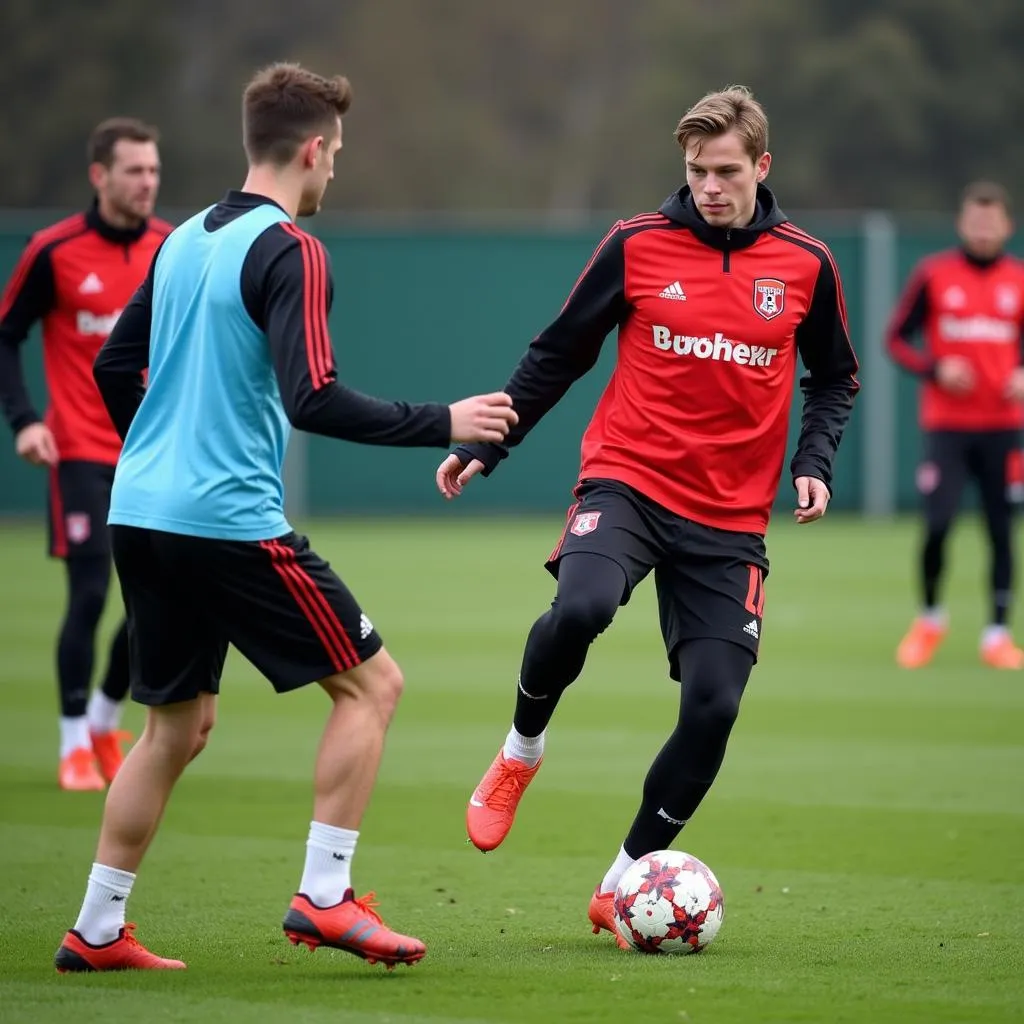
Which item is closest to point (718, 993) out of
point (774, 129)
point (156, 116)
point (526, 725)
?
point (526, 725)

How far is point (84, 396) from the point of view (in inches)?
343

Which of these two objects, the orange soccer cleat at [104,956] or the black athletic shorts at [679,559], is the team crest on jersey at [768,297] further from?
the orange soccer cleat at [104,956]

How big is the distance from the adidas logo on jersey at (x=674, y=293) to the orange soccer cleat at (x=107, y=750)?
3772 millimetres

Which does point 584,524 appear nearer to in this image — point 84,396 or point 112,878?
point 112,878

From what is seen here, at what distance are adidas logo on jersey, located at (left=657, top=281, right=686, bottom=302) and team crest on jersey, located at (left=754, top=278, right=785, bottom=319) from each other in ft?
0.70

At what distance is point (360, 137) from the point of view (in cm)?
5897

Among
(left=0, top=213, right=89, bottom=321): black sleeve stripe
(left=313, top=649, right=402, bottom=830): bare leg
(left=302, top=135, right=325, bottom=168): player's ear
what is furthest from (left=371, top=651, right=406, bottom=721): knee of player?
(left=0, top=213, right=89, bottom=321): black sleeve stripe

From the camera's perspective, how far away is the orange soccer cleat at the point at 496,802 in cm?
587

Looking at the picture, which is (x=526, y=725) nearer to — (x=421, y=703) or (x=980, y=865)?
(x=980, y=865)

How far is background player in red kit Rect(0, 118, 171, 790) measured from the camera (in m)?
8.51

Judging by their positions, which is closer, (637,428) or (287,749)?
(637,428)

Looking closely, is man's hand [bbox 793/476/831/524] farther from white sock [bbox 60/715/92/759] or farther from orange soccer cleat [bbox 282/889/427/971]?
white sock [bbox 60/715/92/759]

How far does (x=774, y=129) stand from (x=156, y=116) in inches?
592

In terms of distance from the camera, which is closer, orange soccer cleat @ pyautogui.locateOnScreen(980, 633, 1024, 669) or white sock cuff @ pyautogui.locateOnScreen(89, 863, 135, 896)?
white sock cuff @ pyautogui.locateOnScreen(89, 863, 135, 896)
